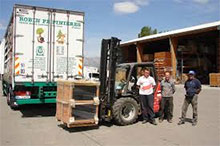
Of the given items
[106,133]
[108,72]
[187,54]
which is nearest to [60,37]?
[108,72]

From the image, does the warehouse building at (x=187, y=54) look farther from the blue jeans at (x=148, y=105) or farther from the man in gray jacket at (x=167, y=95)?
the blue jeans at (x=148, y=105)

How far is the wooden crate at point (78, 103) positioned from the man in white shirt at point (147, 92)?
157 cm

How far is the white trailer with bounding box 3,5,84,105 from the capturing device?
28.7ft

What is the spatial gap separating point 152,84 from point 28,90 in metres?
4.05

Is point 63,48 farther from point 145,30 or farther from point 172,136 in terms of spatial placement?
point 145,30

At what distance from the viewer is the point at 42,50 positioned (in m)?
9.10

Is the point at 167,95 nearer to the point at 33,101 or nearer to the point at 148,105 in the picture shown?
the point at 148,105

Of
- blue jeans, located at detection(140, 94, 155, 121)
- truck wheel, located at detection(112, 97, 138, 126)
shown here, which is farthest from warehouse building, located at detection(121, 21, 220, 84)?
truck wheel, located at detection(112, 97, 138, 126)

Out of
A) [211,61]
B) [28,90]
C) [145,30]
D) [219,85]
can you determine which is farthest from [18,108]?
[145,30]

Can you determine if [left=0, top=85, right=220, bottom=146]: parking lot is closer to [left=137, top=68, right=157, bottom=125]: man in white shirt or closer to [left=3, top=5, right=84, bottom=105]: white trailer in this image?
[left=137, top=68, right=157, bottom=125]: man in white shirt

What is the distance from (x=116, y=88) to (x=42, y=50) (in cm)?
290

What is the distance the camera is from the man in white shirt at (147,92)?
818 cm

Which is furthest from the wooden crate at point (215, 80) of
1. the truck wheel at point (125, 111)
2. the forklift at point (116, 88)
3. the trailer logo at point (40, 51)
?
the trailer logo at point (40, 51)

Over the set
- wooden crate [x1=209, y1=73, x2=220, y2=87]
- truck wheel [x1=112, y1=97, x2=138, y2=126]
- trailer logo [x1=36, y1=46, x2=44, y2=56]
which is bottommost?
truck wheel [x1=112, y1=97, x2=138, y2=126]
